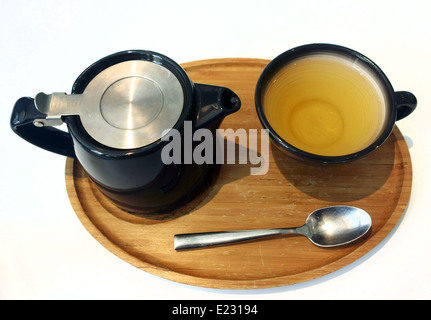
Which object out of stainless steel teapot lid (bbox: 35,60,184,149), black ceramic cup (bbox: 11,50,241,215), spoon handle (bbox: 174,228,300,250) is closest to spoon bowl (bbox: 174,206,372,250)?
spoon handle (bbox: 174,228,300,250)

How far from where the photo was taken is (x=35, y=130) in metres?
0.61

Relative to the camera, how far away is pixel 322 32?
1.01 meters

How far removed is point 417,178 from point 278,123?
322 mm

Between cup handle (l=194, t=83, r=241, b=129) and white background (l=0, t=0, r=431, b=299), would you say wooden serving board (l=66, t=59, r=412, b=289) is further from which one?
cup handle (l=194, t=83, r=241, b=129)

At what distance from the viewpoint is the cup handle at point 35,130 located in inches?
22.6

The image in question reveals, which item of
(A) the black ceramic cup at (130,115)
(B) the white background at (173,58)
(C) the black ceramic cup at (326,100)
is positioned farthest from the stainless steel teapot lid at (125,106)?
(B) the white background at (173,58)

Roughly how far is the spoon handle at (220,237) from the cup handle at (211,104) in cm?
21

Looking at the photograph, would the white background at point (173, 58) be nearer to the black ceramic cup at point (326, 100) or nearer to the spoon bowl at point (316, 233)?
the spoon bowl at point (316, 233)

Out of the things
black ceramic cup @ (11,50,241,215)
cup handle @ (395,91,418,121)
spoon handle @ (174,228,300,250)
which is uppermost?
cup handle @ (395,91,418,121)

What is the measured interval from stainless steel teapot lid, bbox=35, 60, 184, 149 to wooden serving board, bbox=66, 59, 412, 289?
0.67 feet

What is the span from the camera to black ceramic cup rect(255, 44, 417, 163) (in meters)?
0.65

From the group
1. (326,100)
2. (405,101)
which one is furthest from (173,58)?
(405,101)

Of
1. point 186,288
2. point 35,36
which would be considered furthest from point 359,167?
point 35,36

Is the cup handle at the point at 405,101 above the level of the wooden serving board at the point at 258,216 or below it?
above
